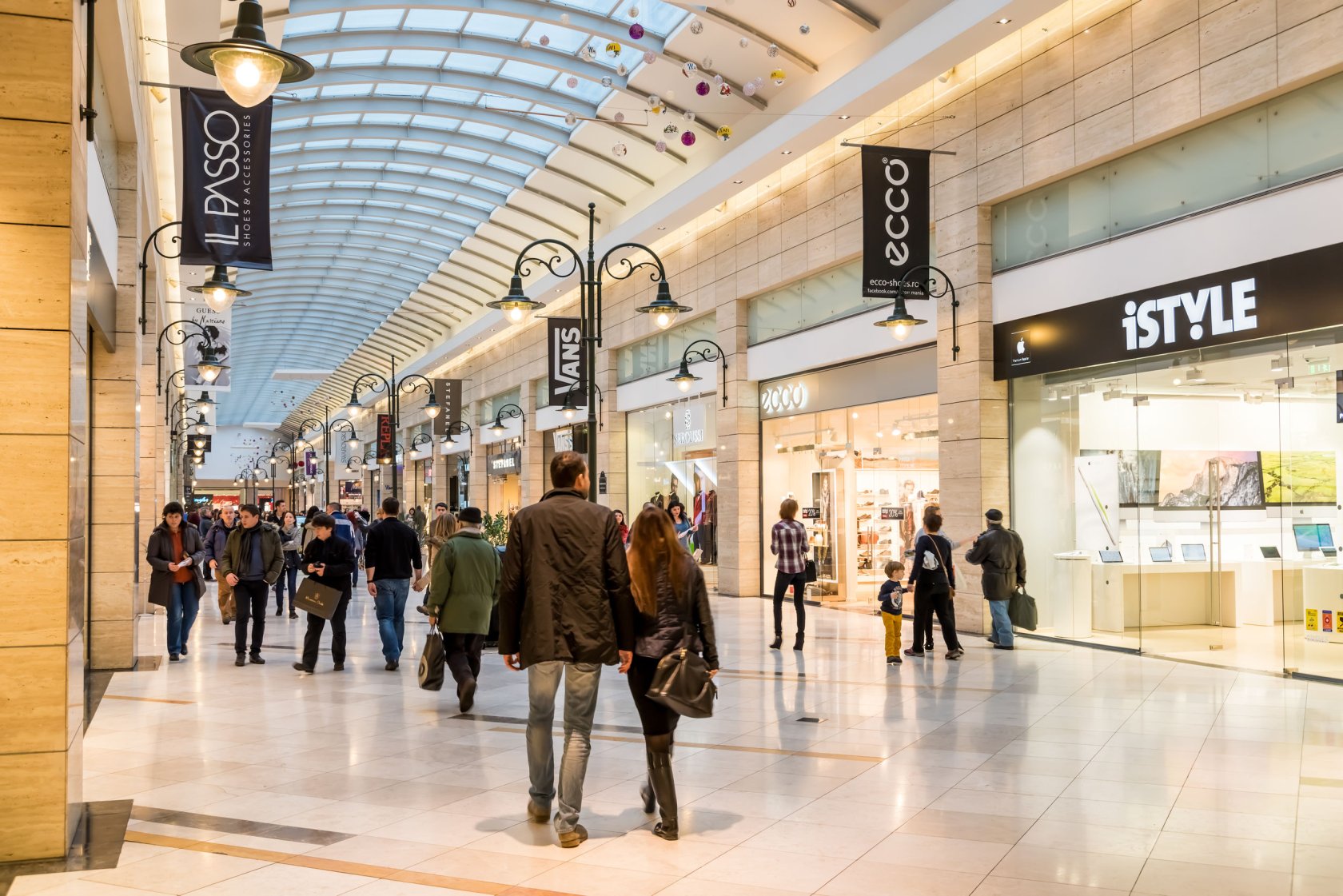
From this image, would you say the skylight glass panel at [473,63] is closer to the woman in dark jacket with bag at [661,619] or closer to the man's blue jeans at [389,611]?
the man's blue jeans at [389,611]

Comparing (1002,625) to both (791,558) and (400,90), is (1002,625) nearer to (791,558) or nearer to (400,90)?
(791,558)

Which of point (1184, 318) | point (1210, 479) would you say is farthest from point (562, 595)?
point (1210, 479)

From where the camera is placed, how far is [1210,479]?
40.8 ft

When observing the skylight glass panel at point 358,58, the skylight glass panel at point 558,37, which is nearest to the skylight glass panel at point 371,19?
the skylight glass panel at point 358,58

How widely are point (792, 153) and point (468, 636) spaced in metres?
10.5

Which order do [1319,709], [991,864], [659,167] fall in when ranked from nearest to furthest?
1. [991,864]
2. [1319,709]
3. [659,167]

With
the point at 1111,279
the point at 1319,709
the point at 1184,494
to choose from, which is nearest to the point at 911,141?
the point at 1111,279

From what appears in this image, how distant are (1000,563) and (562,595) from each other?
28.2 ft

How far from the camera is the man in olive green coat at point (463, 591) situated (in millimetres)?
9375

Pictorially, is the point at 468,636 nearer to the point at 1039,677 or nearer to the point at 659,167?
the point at 1039,677

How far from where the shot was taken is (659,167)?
866 inches

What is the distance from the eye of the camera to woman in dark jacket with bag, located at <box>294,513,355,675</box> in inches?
457

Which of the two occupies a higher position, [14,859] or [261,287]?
[261,287]

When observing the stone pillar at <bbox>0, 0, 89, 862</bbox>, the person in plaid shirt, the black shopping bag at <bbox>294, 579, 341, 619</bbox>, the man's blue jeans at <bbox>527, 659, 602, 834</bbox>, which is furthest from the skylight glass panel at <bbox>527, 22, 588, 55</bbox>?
the man's blue jeans at <bbox>527, 659, 602, 834</bbox>
